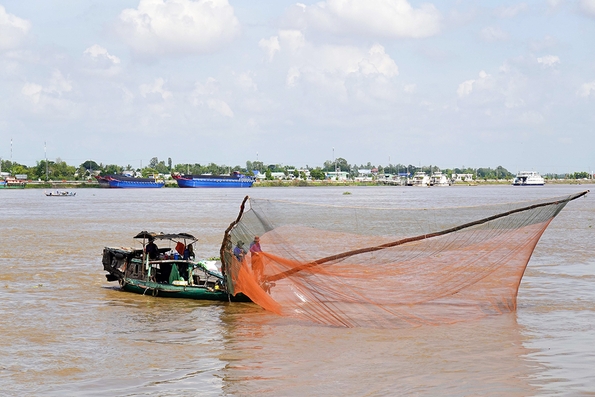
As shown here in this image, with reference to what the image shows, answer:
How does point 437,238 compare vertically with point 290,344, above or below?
above

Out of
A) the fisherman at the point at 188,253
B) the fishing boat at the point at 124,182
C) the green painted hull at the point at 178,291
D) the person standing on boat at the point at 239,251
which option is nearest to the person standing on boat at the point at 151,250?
the green painted hull at the point at 178,291

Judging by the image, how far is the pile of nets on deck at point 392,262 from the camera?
14430 millimetres

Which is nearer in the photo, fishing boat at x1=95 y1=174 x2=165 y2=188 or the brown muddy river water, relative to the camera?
the brown muddy river water

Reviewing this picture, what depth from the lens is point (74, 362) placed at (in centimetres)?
1250

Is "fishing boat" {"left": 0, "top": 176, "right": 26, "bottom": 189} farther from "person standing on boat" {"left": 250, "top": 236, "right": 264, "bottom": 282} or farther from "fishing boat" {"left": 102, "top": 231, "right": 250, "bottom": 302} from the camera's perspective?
"person standing on boat" {"left": 250, "top": 236, "right": 264, "bottom": 282}

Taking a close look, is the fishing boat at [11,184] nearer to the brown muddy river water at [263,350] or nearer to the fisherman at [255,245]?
the brown muddy river water at [263,350]

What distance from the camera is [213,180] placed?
174125 millimetres

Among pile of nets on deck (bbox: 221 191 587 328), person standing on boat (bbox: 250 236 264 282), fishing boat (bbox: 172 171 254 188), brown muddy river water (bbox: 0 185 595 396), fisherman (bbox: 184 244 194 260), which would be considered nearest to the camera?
brown muddy river water (bbox: 0 185 595 396)

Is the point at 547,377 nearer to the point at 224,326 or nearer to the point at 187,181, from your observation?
the point at 224,326

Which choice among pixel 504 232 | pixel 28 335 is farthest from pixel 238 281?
pixel 504 232

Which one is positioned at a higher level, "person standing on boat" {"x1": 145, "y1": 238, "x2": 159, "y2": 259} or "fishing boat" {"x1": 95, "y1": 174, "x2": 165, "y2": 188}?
"person standing on boat" {"x1": 145, "y1": 238, "x2": 159, "y2": 259}

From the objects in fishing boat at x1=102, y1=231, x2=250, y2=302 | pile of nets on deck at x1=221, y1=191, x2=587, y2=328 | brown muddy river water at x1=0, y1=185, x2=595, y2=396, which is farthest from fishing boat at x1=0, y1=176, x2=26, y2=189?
pile of nets on deck at x1=221, y1=191, x2=587, y2=328

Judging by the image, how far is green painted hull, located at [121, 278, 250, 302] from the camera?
17062mm

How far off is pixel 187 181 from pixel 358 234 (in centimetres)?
16051
